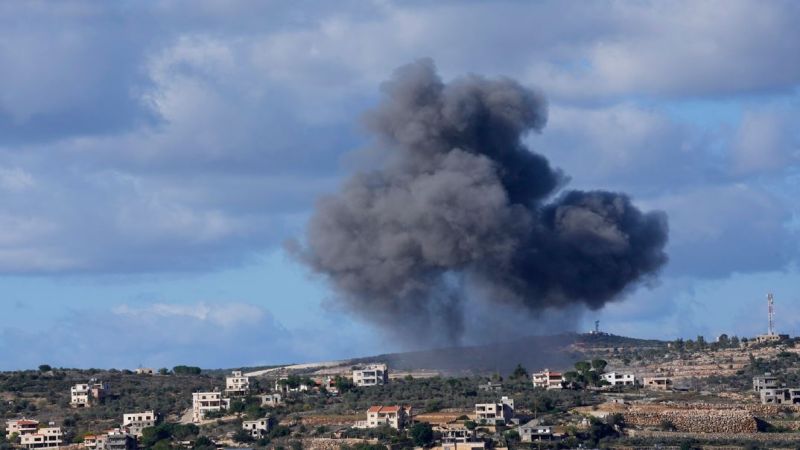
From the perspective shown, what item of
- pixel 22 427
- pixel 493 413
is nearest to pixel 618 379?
pixel 493 413

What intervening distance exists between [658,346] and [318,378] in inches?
937

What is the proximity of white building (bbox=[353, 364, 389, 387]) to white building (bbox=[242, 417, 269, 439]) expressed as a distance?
1207cm

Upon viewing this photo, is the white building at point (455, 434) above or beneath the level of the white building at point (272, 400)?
beneath

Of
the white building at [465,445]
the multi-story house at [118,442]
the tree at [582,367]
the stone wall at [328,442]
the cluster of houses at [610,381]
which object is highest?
the tree at [582,367]

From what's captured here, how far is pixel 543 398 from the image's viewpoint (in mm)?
79000

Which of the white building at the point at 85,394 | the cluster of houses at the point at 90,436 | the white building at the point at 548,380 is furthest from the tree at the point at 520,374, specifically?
the white building at the point at 85,394

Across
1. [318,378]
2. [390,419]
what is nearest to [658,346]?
[318,378]

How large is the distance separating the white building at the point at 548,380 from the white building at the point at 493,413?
7403 millimetres

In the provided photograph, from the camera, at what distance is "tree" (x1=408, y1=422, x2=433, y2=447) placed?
71.8m

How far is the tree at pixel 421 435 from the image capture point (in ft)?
235

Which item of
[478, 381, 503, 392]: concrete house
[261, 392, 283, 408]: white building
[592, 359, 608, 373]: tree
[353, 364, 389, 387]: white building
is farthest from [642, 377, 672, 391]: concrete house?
[261, 392, 283, 408]: white building

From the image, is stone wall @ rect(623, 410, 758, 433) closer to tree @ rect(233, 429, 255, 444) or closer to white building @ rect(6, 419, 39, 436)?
tree @ rect(233, 429, 255, 444)

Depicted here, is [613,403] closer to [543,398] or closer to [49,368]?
[543,398]

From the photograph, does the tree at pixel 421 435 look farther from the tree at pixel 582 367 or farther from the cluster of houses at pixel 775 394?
the tree at pixel 582 367
